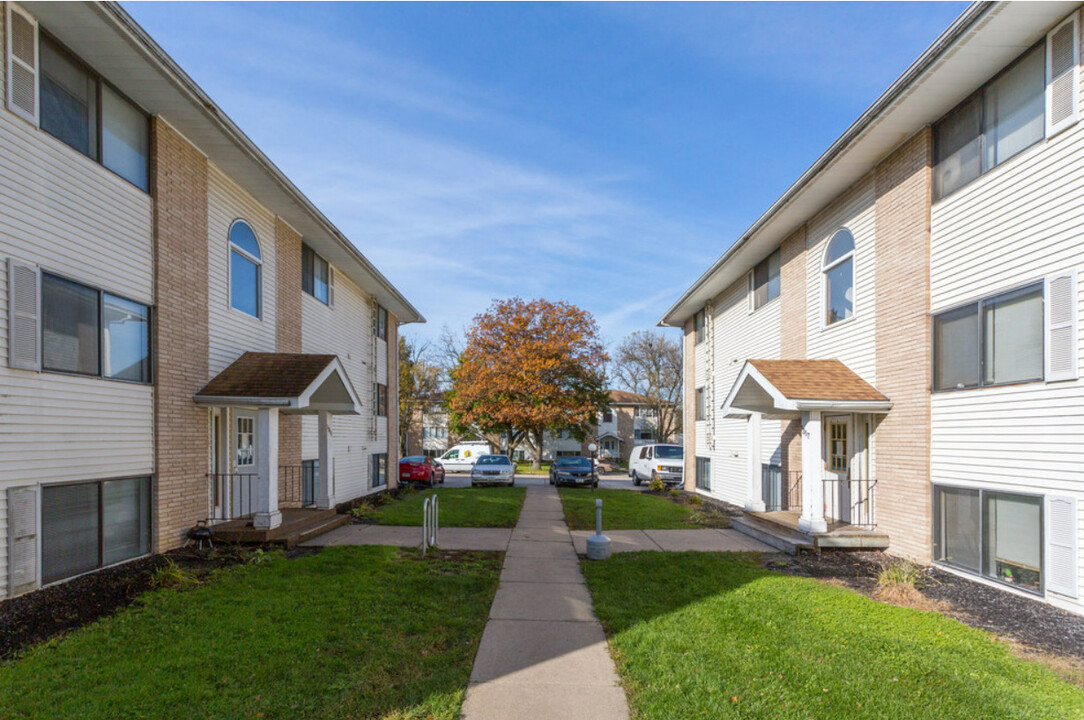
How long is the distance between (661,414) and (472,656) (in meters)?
47.0

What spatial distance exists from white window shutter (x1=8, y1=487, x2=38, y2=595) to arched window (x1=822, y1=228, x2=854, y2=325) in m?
12.6

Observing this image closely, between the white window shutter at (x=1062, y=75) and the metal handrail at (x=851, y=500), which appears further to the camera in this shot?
the metal handrail at (x=851, y=500)

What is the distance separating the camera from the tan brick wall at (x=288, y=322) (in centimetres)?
1427

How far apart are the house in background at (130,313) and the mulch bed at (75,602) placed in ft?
0.89

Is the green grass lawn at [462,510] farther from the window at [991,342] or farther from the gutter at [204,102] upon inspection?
the window at [991,342]

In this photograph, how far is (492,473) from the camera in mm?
26203

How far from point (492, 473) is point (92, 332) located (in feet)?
62.2

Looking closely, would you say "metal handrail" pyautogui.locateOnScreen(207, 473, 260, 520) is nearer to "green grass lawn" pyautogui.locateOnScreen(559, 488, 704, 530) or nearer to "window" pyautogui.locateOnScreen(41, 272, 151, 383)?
"window" pyautogui.locateOnScreen(41, 272, 151, 383)

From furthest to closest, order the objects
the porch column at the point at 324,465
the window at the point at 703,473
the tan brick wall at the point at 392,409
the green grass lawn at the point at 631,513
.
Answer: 1. the tan brick wall at the point at 392,409
2. the window at the point at 703,473
3. the green grass lawn at the point at 631,513
4. the porch column at the point at 324,465

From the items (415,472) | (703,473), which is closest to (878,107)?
(703,473)

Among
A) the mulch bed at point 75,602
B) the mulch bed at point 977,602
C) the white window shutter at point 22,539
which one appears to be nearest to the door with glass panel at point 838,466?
the mulch bed at point 977,602

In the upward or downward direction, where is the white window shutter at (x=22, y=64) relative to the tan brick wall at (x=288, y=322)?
upward

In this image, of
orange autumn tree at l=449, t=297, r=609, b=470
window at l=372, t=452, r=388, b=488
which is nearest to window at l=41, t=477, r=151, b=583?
window at l=372, t=452, r=388, b=488

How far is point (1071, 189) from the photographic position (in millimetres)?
7062
